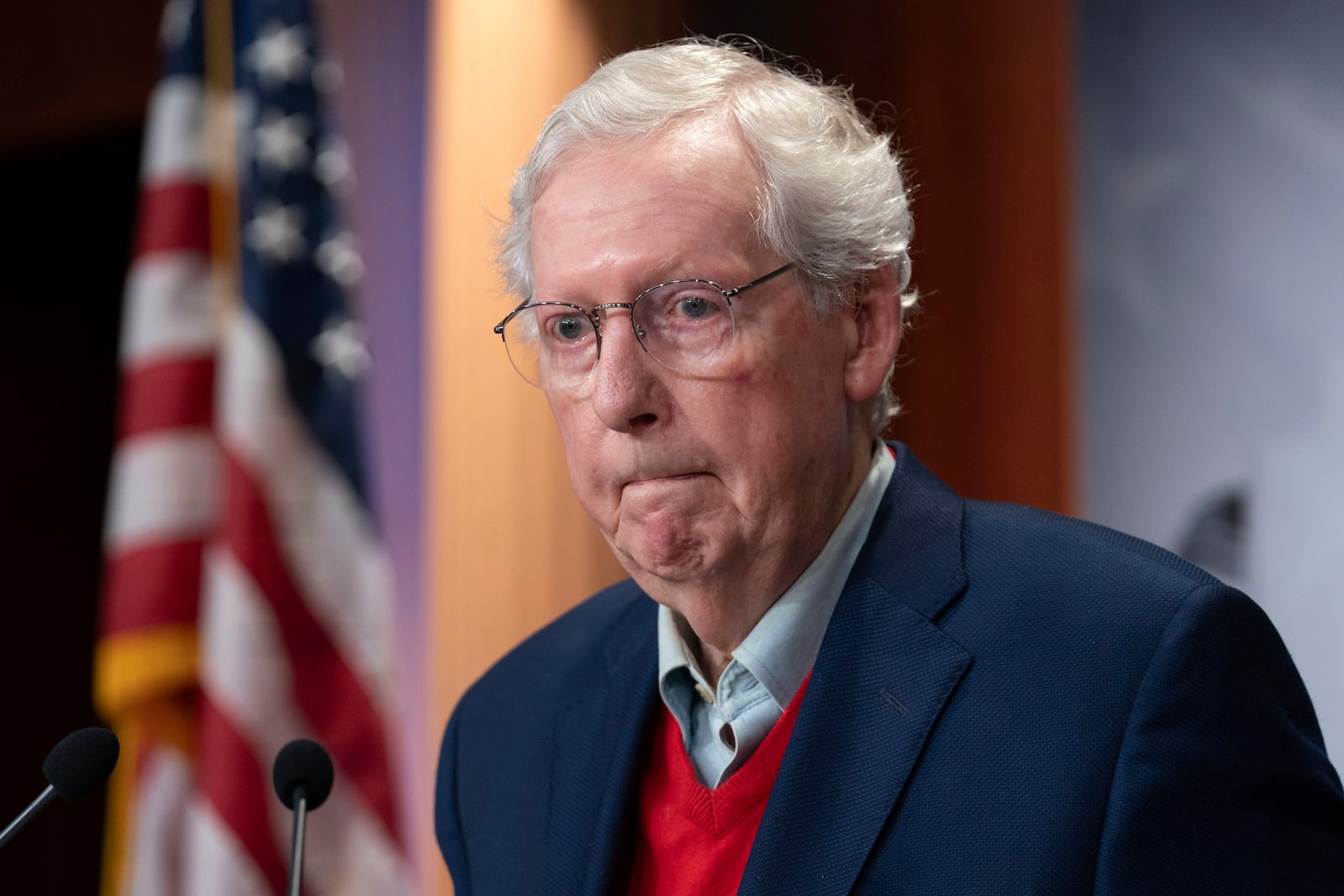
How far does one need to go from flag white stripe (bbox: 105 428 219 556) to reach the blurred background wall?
0.56 metres

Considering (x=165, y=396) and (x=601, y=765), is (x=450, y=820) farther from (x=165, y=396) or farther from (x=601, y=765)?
(x=165, y=396)

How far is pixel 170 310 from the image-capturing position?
2.79 m

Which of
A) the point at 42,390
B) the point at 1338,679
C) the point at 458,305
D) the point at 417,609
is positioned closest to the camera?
the point at 1338,679

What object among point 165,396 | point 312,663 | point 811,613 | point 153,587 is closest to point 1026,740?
point 811,613

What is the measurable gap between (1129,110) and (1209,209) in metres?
0.29

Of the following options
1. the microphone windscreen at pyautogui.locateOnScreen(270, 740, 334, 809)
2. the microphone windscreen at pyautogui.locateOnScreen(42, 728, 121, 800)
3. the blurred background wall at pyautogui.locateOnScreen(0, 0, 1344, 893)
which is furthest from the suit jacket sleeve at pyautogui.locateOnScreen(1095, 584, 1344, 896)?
the blurred background wall at pyautogui.locateOnScreen(0, 0, 1344, 893)

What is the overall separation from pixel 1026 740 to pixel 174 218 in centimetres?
230

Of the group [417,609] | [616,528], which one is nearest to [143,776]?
[417,609]

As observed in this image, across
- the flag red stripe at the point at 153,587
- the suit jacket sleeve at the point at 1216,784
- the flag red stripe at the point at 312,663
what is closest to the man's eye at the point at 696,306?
the suit jacket sleeve at the point at 1216,784

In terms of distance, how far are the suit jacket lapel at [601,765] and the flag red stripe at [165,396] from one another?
1529mm

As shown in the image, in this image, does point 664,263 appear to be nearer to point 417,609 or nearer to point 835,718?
point 835,718

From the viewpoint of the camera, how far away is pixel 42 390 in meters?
4.59

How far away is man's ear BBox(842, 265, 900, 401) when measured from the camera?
1380mm

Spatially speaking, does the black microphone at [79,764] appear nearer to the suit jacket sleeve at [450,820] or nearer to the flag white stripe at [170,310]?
the suit jacket sleeve at [450,820]
